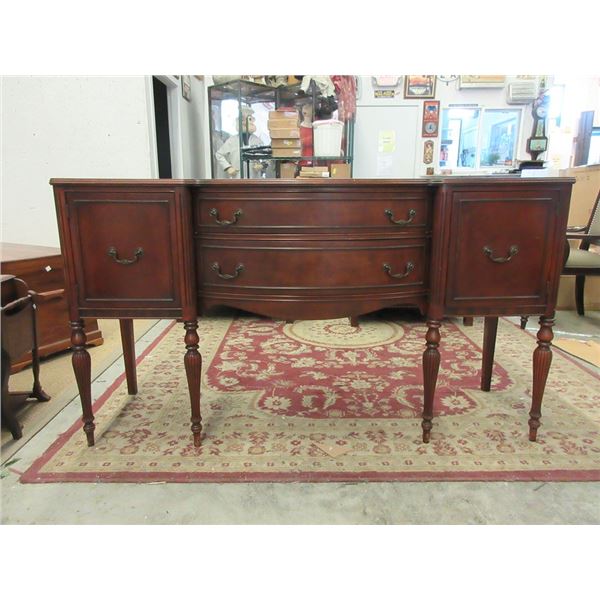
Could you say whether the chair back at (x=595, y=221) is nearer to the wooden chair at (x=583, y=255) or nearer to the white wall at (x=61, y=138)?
the wooden chair at (x=583, y=255)

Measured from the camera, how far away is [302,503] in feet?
4.08

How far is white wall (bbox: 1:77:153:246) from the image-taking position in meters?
2.86

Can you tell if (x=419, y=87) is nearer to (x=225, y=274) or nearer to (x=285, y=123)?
(x=285, y=123)

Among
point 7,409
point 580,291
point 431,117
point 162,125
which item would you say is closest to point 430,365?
point 7,409

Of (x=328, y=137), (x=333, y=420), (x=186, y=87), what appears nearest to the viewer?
(x=333, y=420)

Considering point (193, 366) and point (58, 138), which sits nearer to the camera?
point (193, 366)

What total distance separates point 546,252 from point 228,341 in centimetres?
182

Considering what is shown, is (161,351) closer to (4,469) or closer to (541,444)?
(4,469)

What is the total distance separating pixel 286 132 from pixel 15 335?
8.34ft

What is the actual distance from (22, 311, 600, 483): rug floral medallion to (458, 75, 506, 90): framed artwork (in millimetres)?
3616

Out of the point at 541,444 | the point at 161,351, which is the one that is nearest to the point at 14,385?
the point at 161,351

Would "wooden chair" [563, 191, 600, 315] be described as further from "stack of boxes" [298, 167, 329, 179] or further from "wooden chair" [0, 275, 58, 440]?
"wooden chair" [0, 275, 58, 440]

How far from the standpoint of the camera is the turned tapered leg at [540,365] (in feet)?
4.95

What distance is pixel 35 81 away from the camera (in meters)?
2.82
